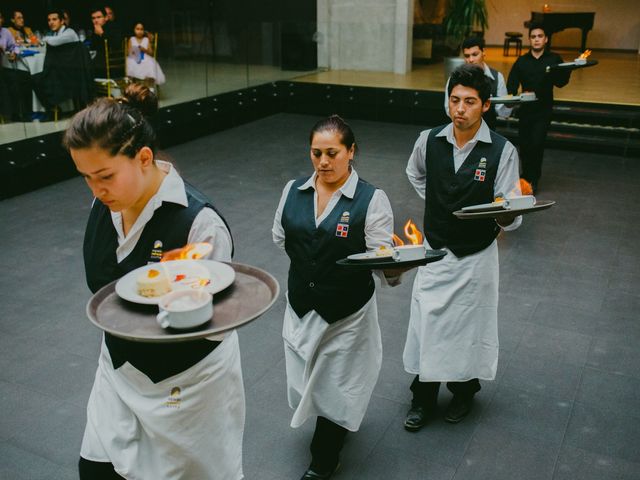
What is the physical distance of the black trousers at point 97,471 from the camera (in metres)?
1.98

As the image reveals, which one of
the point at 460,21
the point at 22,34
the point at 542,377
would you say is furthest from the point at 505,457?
the point at 460,21

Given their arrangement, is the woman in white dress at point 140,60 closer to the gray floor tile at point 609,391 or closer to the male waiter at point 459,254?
the male waiter at point 459,254

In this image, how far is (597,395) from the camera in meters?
3.44

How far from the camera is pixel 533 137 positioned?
6816mm

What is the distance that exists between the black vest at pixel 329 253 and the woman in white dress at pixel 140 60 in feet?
24.8

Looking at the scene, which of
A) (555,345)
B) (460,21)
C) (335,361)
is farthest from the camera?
(460,21)

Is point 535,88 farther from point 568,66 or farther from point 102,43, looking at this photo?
point 102,43

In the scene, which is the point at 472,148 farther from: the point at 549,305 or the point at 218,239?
the point at 549,305

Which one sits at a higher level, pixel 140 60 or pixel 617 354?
pixel 140 60

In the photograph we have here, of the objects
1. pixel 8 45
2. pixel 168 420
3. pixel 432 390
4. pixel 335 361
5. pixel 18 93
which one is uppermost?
pixel 8 45

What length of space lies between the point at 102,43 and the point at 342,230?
7730 millimetres

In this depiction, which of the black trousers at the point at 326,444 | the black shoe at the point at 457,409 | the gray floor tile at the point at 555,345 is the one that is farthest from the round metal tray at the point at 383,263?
the gray floor tile at the point at 555,345

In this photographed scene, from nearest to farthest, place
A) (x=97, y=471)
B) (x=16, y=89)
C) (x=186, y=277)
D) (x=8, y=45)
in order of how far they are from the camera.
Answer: (x=186, y=277) → (x=97, y=471) → (x=16, y=89) → (x=8, y=45)

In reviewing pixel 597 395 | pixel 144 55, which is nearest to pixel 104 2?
pixel 144 55
